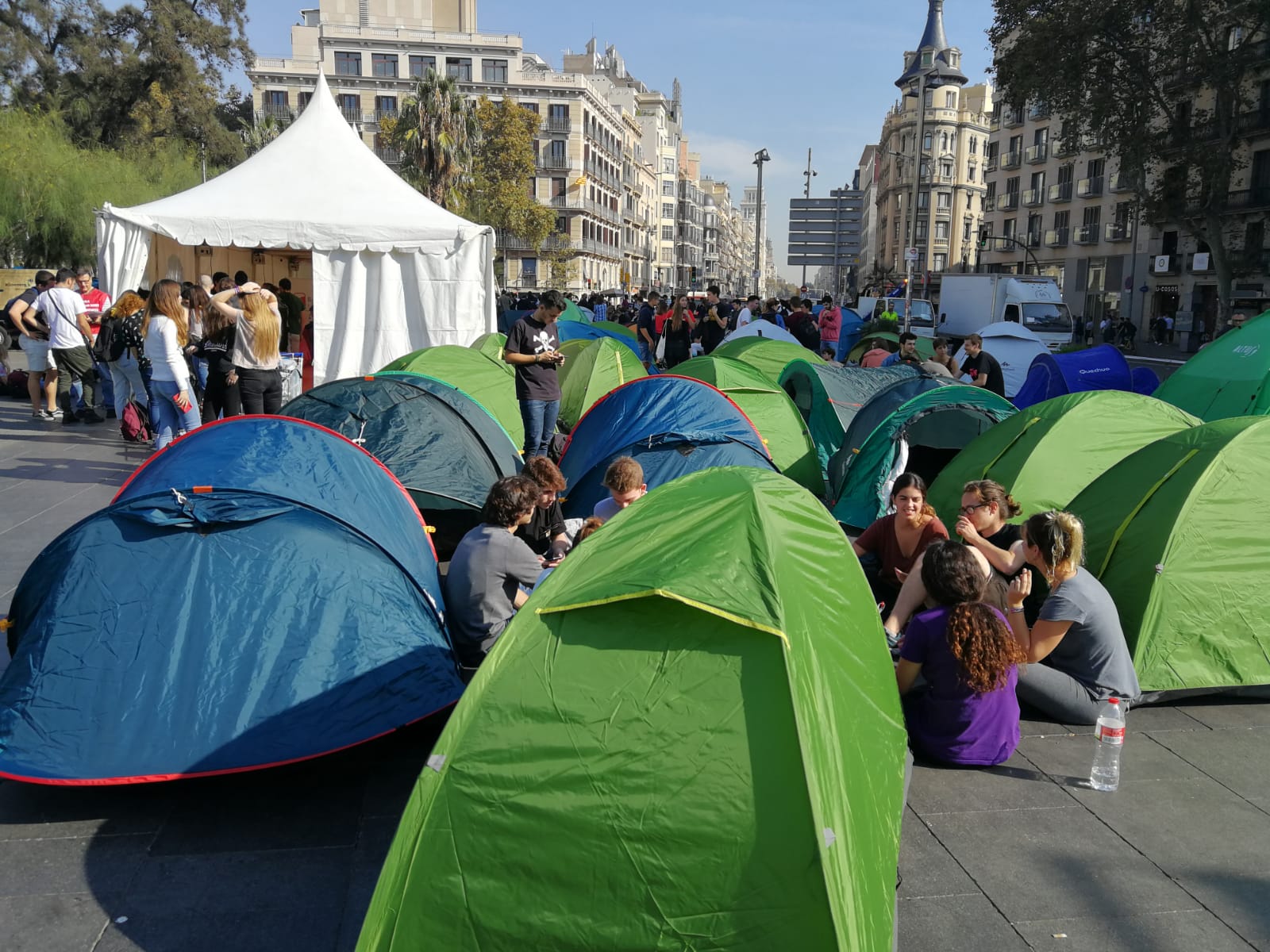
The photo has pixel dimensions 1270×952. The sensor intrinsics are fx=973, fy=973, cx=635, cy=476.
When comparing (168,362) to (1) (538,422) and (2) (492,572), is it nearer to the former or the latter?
(1) (538,422)

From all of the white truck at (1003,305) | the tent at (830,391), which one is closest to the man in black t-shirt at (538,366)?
the tent at (830,391)

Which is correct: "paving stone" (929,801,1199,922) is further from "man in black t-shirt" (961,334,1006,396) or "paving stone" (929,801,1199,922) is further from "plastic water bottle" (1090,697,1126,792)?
"man in black t-shirt" (961,334,1006,396)

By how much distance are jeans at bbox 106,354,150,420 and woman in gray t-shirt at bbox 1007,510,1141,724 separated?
9851mm

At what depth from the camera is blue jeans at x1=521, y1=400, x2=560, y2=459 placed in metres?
8.82

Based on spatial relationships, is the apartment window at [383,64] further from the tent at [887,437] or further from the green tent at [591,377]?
the tent at [887,437]

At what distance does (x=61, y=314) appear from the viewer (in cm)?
1233

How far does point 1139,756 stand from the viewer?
193 inches

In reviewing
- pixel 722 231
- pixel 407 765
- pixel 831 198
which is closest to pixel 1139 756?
pixel 407 765

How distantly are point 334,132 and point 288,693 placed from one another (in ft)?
44.4

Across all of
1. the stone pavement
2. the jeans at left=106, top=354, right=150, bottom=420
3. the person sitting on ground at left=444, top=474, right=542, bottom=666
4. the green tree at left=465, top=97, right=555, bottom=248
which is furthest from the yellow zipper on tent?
the green tree at left=465, top=97, right=555, bottom=248

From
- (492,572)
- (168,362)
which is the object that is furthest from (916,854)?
(168,362)

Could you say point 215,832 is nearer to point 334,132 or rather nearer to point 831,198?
point 334,132

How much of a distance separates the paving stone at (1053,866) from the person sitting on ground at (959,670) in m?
0.40

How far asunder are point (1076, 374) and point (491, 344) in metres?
8.02
